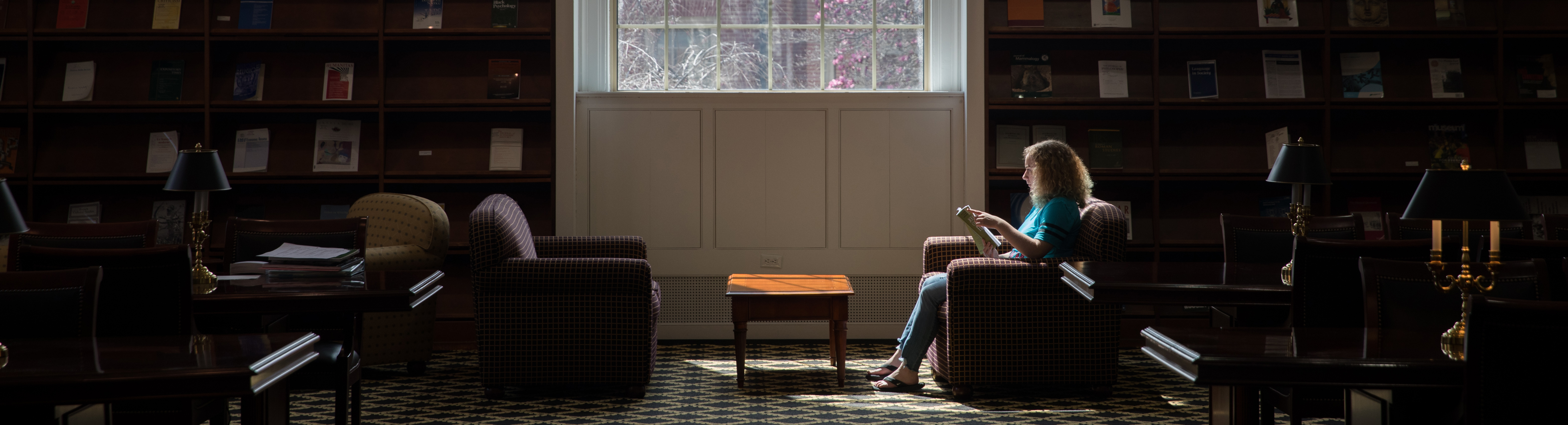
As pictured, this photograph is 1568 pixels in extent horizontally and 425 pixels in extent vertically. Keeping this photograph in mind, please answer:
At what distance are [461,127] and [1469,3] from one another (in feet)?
17.1

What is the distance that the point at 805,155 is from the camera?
4914 mm

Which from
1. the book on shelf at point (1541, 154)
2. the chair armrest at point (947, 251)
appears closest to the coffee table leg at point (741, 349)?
the chair armrest at point (947, 251)

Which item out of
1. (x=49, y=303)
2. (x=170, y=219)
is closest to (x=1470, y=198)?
(x=49, y=303)

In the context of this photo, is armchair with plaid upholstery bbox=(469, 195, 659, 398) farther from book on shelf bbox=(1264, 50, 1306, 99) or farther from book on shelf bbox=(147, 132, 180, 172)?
book on shelf bbox=(1264, 50, 1306, 99)

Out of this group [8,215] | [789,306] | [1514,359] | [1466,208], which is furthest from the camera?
[789,306]

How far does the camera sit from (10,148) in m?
4.82

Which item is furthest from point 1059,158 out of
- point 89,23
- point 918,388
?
point 89,23

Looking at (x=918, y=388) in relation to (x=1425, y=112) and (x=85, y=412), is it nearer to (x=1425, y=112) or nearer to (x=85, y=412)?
(x=85, y=412)

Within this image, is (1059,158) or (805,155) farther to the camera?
(805,155)

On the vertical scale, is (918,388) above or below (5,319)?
below

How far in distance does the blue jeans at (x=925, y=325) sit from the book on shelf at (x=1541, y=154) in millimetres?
3467

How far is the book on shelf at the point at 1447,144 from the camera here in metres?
4.90

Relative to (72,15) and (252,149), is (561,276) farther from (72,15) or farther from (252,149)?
(72,15)

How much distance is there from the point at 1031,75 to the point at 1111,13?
487 mm
